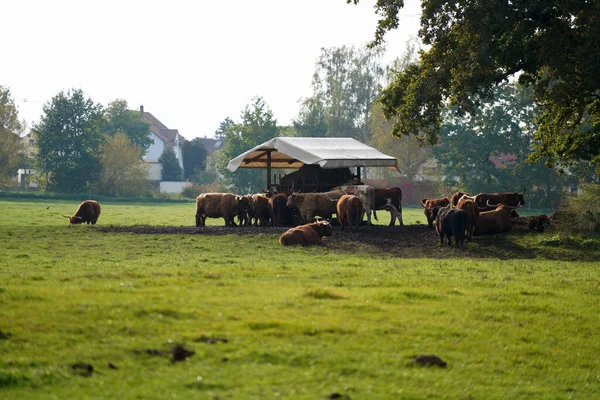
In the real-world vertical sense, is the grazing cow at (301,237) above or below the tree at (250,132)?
below

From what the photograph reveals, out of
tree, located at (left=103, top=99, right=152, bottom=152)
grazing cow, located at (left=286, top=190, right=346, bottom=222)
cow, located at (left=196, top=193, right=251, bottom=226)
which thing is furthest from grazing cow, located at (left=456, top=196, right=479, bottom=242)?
tree, located at (left=103, top=99, right=152, bottom=152)

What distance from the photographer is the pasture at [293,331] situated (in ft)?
27.5

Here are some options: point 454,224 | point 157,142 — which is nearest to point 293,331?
point 454,224

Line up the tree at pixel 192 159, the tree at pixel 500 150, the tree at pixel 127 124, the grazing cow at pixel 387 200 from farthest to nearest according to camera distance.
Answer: the tree at pixel 127 124, the tree at pixel 192 159, the tree at pixel 500 150, the grazing cow at pixel 387 200

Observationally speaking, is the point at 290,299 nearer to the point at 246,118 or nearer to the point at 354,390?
the point at 354,390

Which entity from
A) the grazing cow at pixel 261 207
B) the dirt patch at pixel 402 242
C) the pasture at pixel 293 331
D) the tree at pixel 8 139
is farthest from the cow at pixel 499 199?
the tree at pixel 8 139

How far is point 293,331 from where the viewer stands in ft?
32.9

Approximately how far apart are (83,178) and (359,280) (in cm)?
7430

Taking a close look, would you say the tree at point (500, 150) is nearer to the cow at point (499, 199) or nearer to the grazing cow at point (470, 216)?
the cow at point (499, 199)

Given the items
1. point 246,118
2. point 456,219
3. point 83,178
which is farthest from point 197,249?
point 246,118

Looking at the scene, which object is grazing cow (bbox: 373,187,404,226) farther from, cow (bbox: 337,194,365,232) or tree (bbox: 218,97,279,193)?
tree (bbox: 218,97,279,193)

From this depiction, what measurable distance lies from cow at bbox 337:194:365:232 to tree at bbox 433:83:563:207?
4858 centimetres

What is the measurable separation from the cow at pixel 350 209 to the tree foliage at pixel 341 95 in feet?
237

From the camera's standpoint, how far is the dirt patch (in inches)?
886
